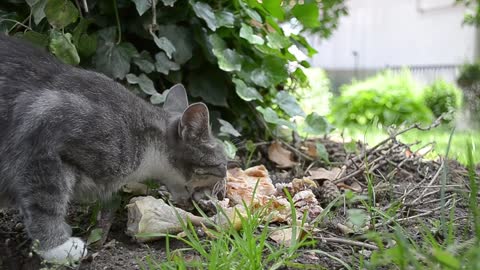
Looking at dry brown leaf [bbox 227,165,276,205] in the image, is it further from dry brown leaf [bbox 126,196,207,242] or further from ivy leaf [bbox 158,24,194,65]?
ivy leaf [bbox 158,24,194,65]

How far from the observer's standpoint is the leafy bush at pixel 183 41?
297 cm

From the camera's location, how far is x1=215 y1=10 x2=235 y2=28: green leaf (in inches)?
132

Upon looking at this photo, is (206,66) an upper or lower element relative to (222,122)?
upper

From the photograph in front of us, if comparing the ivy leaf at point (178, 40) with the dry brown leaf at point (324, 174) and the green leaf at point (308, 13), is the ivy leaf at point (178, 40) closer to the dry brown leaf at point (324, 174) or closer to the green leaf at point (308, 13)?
the green leaf at point (308, 13)

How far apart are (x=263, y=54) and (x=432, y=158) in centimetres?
132

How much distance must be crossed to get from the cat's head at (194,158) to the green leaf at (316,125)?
120 cm

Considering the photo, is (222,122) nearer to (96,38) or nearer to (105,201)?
(96,38)

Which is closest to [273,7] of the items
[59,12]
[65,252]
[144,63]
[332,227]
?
[144,63]

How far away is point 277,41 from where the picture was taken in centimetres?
352

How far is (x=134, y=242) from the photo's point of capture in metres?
2.32

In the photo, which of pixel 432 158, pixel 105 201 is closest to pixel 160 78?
pixel 105 201

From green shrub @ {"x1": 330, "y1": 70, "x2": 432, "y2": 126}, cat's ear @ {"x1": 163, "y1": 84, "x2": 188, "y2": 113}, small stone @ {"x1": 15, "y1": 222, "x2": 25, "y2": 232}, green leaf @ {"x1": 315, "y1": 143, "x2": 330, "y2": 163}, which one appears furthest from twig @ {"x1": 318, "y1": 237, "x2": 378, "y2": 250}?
green shrub @ {"x1": 330, "y1": 70, "x2": 432, "y2": 126}

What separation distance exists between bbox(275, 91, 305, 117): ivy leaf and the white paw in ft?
6.53

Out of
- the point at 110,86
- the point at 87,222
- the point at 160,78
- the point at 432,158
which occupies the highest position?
the point at 110,86
